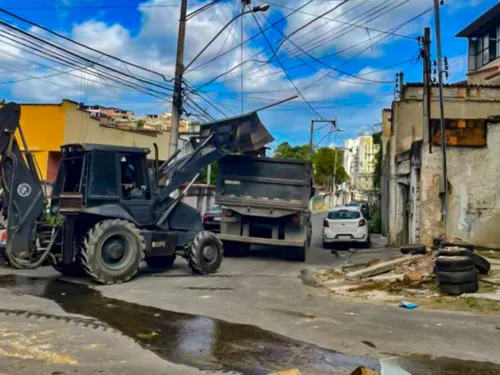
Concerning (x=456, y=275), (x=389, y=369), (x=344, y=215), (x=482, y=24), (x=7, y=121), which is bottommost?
(x=389, y=369)

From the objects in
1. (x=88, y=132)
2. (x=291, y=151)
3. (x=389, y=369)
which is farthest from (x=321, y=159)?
(x=389, y=369)

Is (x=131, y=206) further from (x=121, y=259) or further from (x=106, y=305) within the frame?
(x=106, y=305)

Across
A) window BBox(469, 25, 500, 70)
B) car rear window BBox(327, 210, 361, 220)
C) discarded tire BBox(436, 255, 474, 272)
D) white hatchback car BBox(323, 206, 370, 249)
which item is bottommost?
discarded tire BBox(436, 255, 474, 272)

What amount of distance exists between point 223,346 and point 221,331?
75 cm

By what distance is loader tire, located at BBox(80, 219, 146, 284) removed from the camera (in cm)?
1107

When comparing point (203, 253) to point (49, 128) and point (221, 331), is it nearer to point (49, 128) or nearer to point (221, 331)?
point (221, 331)

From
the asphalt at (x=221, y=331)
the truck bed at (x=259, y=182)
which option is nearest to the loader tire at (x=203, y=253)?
the asphalt at (x=221, y=331)

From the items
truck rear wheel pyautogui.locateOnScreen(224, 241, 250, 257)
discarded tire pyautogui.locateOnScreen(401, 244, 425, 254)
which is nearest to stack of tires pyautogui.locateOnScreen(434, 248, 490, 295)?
discarded tire pyautogui.locateOnScreen(401, 244, 425, 254)

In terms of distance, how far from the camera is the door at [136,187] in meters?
12.2

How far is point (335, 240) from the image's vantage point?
2202 centimetres

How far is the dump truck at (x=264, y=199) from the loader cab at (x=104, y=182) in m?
4.05

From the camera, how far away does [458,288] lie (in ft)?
33.4

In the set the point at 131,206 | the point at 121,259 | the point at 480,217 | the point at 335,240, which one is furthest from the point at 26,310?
the point at 335,240

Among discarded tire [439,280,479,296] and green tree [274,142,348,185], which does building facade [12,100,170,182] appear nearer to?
discarded tire [439,280,479,296]
